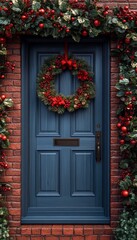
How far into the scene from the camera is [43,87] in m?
5.32

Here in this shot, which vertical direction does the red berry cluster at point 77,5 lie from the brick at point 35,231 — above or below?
above

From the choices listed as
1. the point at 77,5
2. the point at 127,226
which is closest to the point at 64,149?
the point at 127,226

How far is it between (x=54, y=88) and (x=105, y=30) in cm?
100

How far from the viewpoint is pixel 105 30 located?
509 centimetres

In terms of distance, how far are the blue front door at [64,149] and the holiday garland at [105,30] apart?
13.3 inches

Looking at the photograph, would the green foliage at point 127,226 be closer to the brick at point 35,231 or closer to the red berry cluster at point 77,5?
the brick at point 35,231

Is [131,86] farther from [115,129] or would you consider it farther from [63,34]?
[63,34]

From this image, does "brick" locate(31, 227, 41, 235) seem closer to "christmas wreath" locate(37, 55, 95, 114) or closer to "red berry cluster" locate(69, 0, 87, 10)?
"christmas wreath" locate(37, 55, 95, 114)

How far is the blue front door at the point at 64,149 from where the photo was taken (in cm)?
542

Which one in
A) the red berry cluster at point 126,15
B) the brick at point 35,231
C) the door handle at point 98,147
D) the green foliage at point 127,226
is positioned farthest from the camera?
the door handle at point 98,147

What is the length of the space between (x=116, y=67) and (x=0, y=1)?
168 centimetres

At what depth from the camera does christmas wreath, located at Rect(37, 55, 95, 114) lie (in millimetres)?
5289

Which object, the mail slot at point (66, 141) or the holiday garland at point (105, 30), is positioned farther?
the mail slot at point (66, 141)

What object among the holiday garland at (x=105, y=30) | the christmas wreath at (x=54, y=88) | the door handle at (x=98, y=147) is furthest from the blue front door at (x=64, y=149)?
the holiday garland at (x=105, y=30)
